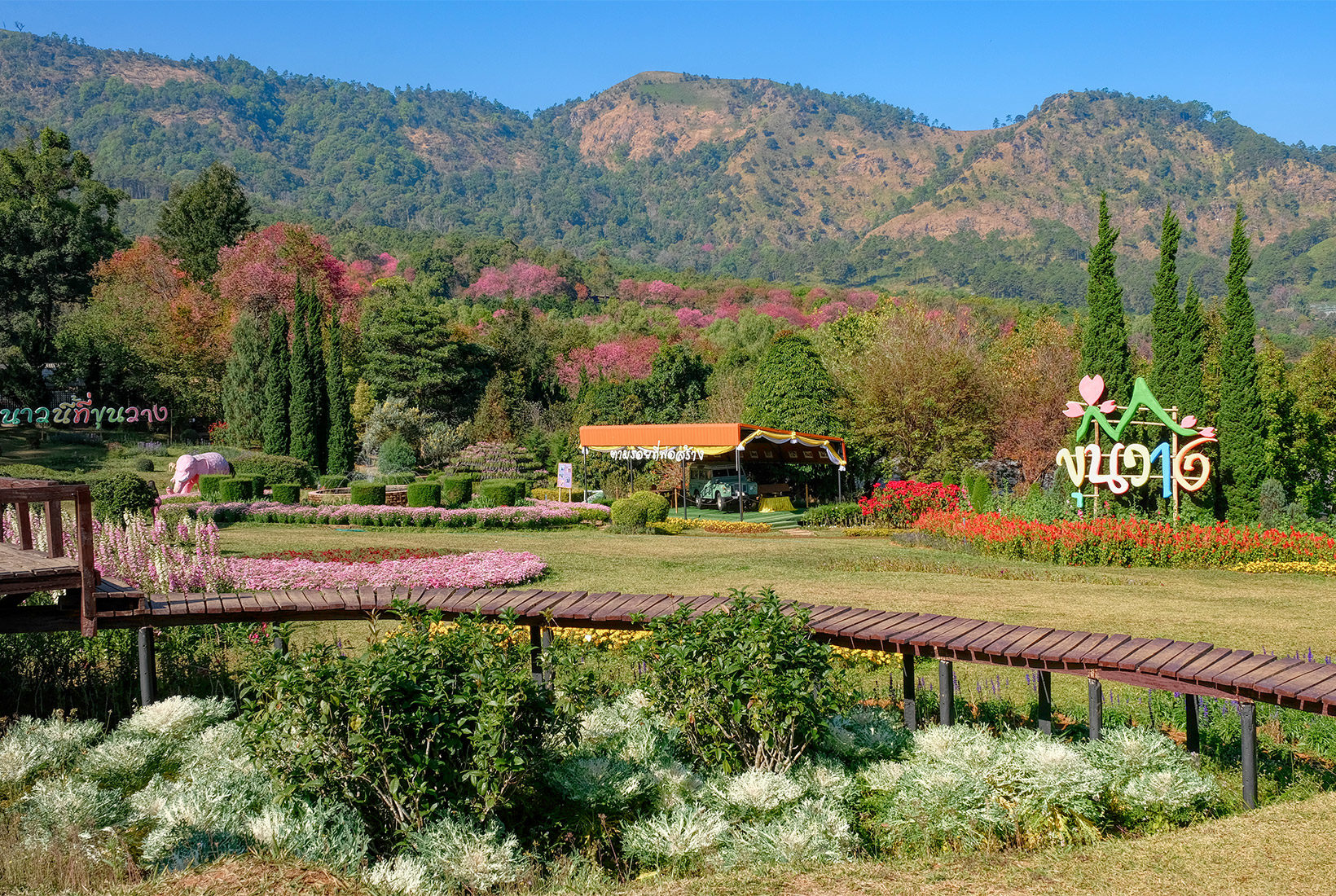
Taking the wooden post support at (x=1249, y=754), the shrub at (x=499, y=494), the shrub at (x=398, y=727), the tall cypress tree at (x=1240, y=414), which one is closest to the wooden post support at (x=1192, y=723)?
the wooden post support at (x=1249, y=754)

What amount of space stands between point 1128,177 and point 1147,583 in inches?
6794

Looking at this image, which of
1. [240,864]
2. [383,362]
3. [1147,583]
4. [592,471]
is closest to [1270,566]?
[1147,583]

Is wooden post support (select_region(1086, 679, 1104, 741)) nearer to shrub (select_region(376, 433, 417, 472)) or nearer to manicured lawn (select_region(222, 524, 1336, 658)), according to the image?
manicured lawn (select_region(222, 524, 1336, 658))

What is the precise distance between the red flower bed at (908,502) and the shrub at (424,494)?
924 cm

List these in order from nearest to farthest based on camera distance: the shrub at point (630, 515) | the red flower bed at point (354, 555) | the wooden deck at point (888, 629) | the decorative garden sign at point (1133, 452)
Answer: the wooden deck at point (888, 629)
the red flower bed at point (354, 555)
the decorative garden sign at point (1133, 452)
the shrub at point (630, 515)

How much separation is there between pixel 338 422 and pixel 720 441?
12.4 metres

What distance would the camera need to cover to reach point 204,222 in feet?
152

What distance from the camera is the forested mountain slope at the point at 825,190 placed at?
4966 inches

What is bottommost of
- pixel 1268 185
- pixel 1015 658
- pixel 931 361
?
pixel 1015 658

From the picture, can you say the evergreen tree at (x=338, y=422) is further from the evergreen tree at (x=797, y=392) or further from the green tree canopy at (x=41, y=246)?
the evergreen tree at (x=797, y=392)

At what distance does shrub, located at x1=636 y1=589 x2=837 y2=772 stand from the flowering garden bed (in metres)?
14.9

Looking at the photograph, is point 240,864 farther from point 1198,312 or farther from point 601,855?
point 1198,312

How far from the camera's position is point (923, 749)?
16.3 ft

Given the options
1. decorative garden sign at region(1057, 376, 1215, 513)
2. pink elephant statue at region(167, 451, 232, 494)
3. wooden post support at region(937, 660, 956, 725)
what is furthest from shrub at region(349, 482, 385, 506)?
wooden post support at region(937, 660, 956, 725)
